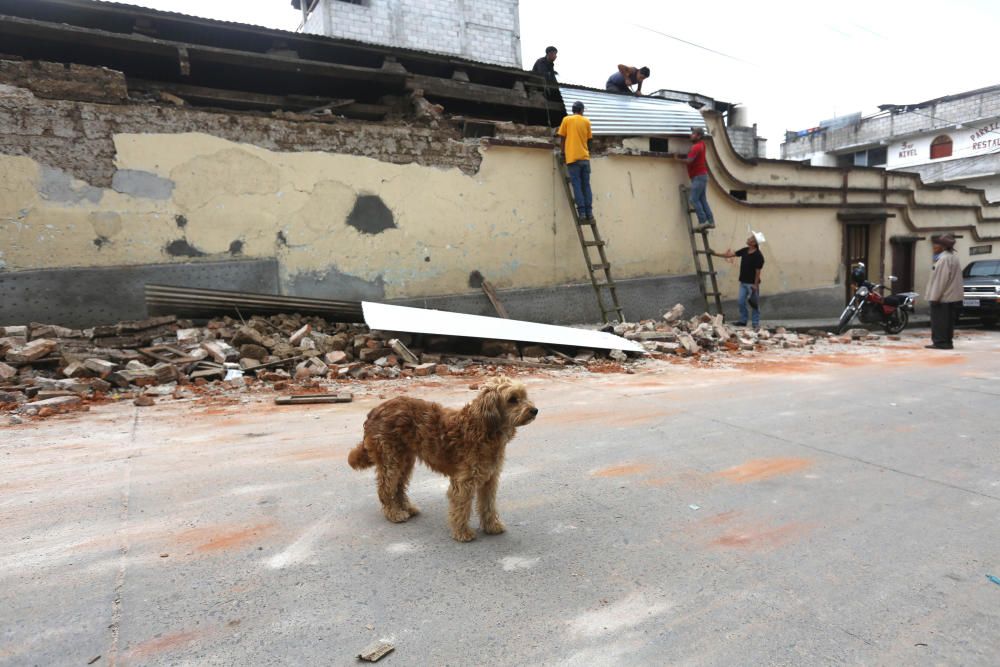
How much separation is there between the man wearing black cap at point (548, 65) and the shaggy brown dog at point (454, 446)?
11453mm

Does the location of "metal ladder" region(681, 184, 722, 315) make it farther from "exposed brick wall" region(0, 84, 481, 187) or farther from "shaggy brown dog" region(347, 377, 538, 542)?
"shaggy brown dog" region(347, 377, 538, 542)

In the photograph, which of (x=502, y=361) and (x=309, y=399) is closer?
(x=309, y=399)

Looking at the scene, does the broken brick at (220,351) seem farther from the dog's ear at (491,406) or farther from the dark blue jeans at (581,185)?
the dark blue jeans at (581,185)

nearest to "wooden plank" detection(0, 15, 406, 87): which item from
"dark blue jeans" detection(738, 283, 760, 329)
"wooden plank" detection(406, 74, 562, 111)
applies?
"wooden plank" detection(406, 74, 562, 111)

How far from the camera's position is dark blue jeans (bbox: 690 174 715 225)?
42.5ft

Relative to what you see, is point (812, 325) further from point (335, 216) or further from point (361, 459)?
point (361, 459)

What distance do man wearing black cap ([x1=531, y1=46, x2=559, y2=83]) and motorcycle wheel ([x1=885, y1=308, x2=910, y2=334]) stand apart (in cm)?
981

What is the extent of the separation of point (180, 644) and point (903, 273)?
74.0 ft

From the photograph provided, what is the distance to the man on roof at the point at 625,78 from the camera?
45.3 feet

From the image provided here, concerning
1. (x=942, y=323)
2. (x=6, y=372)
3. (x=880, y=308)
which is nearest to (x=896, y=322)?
(x=880, y=308)

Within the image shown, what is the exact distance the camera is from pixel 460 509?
2.76m

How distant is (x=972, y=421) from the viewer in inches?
205

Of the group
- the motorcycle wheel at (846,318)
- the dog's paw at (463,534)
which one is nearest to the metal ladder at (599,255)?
the motorcycle wheel at (846,318)

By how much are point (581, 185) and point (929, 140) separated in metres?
33.1
